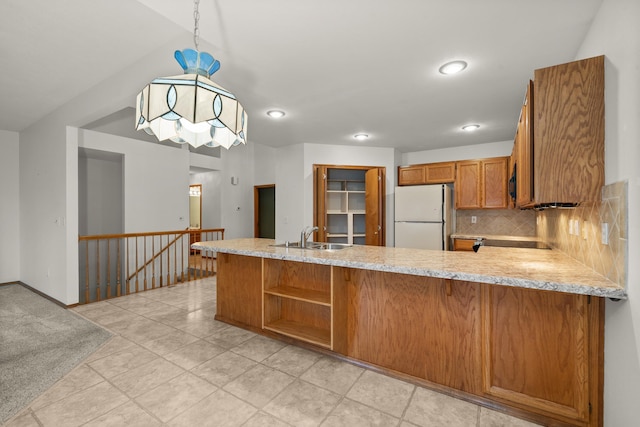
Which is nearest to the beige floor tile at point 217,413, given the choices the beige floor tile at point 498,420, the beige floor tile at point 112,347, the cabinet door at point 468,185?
the beige floor tile at point 112,347

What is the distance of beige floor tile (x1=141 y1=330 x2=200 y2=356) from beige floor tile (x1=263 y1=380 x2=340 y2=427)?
46.7 inches

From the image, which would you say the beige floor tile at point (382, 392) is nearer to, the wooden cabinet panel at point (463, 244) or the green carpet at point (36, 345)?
the green carpet at point (36, 345)

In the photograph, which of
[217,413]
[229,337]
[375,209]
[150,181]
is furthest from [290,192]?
[217,413]

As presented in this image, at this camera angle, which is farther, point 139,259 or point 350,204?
point 350,204

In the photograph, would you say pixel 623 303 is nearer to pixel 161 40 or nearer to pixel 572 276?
pixel 572 276

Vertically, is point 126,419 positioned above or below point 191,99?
below

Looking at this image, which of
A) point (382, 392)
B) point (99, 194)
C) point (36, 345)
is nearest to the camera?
point (382, 392)

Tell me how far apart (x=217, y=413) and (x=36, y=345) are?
2.14 metres

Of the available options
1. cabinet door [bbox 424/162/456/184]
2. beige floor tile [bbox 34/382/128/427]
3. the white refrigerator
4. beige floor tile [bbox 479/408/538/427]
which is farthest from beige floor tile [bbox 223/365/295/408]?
cabinet door [bbox 424/162/456/184]

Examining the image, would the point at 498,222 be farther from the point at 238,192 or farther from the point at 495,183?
the point at 238,192

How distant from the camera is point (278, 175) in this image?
5.28m

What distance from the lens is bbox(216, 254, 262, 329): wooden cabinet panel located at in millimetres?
2805

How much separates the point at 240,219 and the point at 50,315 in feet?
13.9

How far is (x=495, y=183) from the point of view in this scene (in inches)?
183
